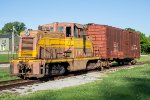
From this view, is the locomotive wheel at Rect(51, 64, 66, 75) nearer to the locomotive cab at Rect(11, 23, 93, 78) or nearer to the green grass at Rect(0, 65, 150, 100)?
the locomotive cab at Rect(11, 23, 93, 78)

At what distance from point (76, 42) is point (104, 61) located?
5143 millimetres

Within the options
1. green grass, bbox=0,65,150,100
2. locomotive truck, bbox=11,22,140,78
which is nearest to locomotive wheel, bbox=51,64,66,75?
locomotive truck, bbox=11,22,140,78

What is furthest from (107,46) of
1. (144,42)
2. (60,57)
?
(144,42)

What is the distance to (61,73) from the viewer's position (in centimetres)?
1864

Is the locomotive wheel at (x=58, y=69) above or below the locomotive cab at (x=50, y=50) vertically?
below

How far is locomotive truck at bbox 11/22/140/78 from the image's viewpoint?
16828 millimetres

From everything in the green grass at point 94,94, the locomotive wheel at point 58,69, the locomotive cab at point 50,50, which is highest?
the locomotive cab at point 50,50

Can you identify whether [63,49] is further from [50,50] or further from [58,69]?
[58,69]

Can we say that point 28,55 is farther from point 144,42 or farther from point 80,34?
point 144,42

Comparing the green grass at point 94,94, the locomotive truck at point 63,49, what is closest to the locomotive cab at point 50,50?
the locomotive truck at point 63,49

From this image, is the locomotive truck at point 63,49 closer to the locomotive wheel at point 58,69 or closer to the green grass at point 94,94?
the locomotive wheel at point 58,69

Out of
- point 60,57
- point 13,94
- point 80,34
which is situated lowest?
point 13,94

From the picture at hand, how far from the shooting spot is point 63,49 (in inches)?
750

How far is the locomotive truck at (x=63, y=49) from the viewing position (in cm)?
1683
